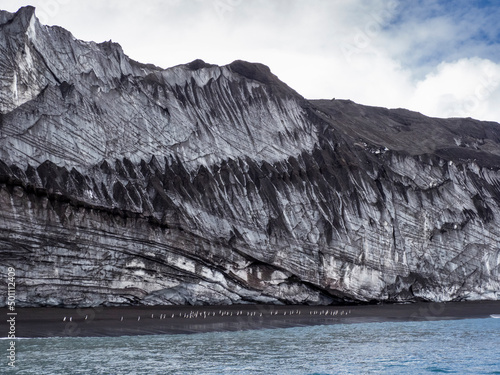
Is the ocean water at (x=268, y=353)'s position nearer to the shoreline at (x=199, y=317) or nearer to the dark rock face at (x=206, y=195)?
the shoreline at (x=199, y=317)

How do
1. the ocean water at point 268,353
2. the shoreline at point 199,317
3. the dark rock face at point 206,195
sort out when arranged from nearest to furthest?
the ocean water at point 268,353 < the shoreline at point 199,317 < the dark rock face at point 206,195

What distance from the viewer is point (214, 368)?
83.9 ft

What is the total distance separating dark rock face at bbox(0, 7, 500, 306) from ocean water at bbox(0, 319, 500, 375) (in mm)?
9231

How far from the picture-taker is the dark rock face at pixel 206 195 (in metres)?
41.4

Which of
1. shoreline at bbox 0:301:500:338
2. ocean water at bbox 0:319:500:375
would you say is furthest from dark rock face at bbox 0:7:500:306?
ocean water at bbox 0:319:500:375

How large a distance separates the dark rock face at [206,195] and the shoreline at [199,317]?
4.35ft

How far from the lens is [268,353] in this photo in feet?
97.7

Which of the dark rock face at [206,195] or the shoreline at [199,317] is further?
the dark rock face at [206,195]

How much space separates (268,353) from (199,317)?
13.5 metres

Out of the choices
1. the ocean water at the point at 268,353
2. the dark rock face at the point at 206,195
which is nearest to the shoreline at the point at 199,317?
the dark rock face at the point at 206,195

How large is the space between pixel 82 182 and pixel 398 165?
36.8 m

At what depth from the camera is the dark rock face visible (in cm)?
4144

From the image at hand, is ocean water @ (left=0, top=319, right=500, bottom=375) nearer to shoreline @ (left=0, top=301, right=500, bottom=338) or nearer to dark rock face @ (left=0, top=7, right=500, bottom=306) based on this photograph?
shoreline @ (left=0, top=301, right=500, bottom=338)

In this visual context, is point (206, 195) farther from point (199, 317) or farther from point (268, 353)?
point (268, 353)
